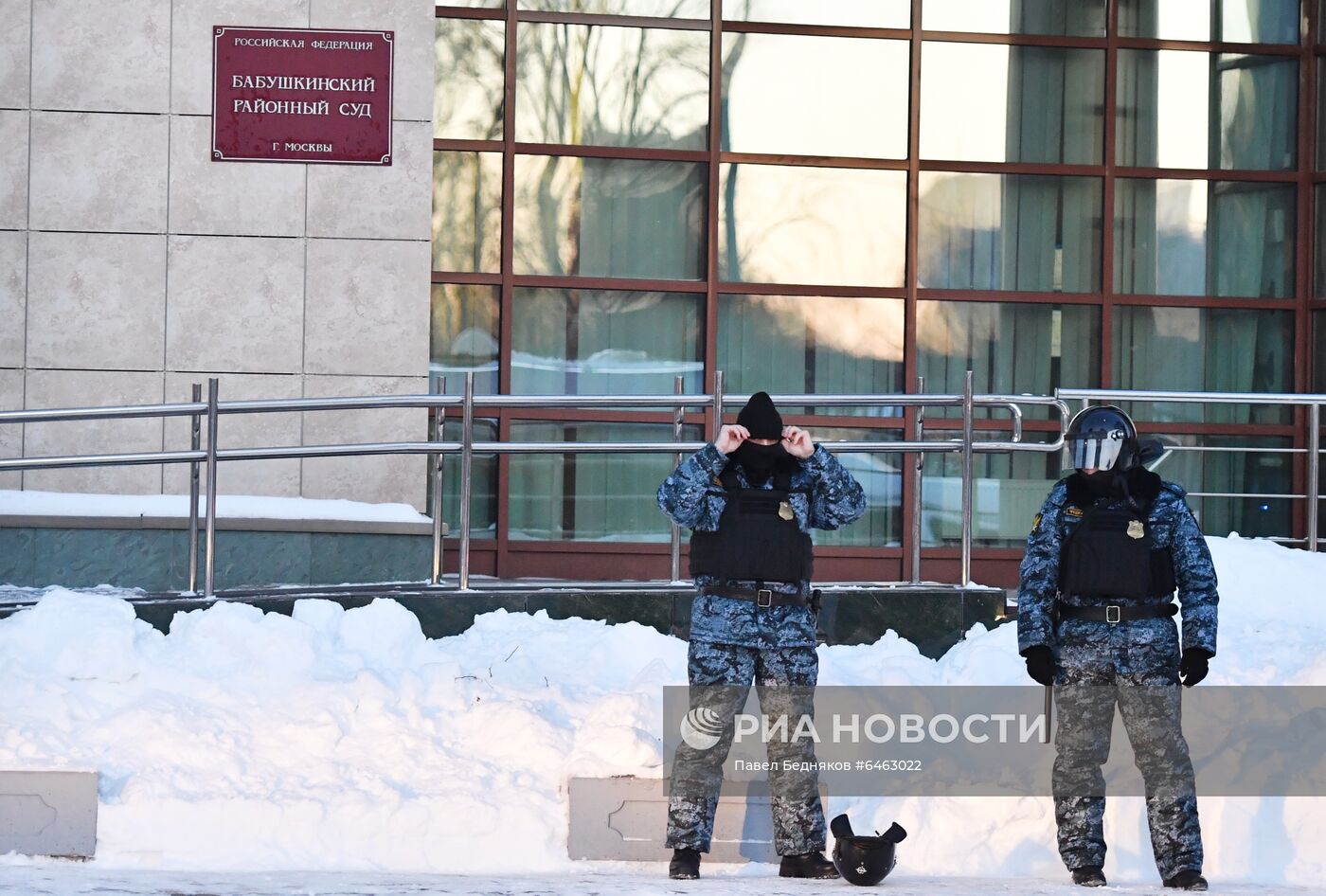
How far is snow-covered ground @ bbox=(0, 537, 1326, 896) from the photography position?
6246mm

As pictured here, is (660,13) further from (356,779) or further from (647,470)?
(356,779)

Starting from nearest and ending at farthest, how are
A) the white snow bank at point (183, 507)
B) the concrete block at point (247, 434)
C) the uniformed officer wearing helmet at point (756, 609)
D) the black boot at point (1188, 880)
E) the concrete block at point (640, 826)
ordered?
the black boot at point (1188, 880)
the uniformed officer wearing helmet at point (756, 609)
the concrete block at point (640, 826)
the white snow bank at point (183, 507)
the concrete block at point (247, 434)

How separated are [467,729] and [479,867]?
871mm

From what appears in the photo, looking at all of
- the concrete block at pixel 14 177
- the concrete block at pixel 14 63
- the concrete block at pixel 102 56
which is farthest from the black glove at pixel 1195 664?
the concrete block at pixel 14 63

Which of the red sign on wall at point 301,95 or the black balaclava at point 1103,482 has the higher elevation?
the red sign on wall at point 301,95

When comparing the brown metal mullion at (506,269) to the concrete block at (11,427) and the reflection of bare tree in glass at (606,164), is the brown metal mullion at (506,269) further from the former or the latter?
the concrete block at (11,427)

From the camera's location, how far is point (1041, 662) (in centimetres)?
587

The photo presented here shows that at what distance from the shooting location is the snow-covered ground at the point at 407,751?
625 cm

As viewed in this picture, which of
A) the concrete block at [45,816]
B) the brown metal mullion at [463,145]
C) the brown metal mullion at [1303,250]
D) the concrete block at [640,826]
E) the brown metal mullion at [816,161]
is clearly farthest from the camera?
the brown metal mullion at [1303,250]

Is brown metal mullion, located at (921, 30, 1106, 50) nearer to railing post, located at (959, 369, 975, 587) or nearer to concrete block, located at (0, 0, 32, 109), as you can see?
railing post, located at (959, 369, 975, 587)

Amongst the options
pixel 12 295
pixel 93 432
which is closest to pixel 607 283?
pixel 93 432

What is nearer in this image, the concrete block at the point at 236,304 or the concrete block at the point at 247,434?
the concrete block at the point at 247,434

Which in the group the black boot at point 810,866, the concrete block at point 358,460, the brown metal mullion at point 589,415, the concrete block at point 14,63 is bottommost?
the black boot at point 810,866

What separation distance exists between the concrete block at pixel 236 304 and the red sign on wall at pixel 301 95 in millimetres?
589
